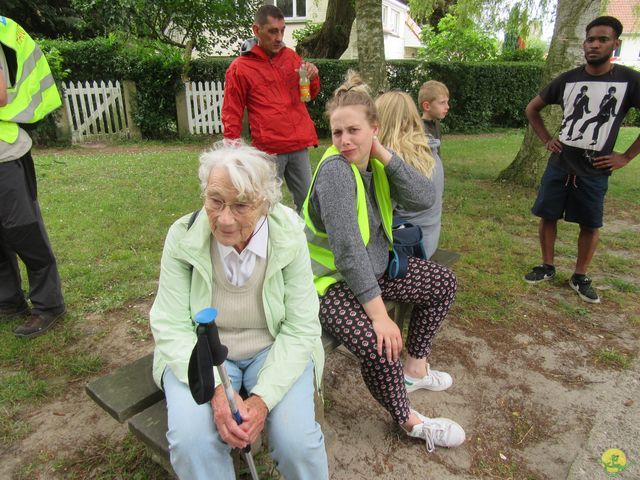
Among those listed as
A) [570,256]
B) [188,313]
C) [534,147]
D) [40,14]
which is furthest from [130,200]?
[40,14]

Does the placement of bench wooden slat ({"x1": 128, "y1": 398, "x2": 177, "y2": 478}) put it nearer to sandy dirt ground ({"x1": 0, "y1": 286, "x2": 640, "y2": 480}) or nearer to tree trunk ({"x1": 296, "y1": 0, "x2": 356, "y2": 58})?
sandy dirt ground ({"x1": 0, "y1": 286, "x2": 640, "y2": 480})

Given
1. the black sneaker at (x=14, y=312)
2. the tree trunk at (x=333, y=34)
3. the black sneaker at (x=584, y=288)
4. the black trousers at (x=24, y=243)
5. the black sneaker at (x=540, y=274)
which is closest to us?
the black trousers at (x=24, y=243)

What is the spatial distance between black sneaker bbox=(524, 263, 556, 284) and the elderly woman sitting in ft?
8.75

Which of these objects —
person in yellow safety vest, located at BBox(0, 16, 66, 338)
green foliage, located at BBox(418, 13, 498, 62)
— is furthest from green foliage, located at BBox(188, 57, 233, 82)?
person in yellow safety vest, located at BBox(0, 16, 66, 338)

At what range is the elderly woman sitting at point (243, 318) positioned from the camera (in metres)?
1.58

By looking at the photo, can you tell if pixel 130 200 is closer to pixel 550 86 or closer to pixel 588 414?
pixel 550 86

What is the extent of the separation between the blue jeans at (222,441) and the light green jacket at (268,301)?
2.1 inches

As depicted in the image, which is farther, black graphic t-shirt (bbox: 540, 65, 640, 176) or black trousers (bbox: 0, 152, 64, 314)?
black graphic t-shirt (bbox: 540, 65, 640, 176)

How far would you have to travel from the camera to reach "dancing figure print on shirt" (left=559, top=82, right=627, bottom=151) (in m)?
3.38

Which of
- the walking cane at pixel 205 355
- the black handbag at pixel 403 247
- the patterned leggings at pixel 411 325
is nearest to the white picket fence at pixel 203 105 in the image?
the black handbag at pixel 403 247

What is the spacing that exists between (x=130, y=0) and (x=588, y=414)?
12.6 metres

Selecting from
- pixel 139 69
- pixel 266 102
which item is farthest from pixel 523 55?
pixel 266 102

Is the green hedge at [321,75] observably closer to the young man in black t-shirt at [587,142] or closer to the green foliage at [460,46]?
the green foliage at [460,46]

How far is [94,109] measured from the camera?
33.4 feet
